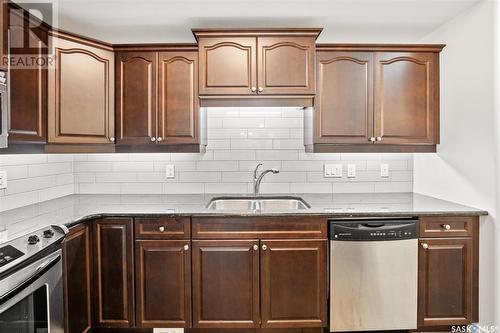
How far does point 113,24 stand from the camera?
8.72ft

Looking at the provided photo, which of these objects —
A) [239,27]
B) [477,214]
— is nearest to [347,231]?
[477,214]

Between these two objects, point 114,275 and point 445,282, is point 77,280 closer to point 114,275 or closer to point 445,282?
point 114,275

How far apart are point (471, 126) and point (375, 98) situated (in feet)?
2.22

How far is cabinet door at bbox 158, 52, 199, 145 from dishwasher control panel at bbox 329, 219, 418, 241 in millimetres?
1240

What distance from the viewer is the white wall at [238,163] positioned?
3076 millimetres

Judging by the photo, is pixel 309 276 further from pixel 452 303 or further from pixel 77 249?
pixel 77 249

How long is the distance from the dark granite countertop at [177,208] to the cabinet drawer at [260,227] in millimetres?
48

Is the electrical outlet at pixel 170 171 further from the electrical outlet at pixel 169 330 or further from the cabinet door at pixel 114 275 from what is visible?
the electrical outlet at pixel 169 330

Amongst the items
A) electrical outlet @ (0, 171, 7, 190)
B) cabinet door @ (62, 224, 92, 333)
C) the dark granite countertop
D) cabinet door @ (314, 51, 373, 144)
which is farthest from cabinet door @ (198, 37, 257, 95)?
electrical outlet @ (0, 171, 7, 190)

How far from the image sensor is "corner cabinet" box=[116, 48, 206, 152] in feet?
8.91

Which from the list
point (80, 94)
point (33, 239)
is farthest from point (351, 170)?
point (33, 239)

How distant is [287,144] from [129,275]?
5.36ft

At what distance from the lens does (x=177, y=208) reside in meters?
2.48

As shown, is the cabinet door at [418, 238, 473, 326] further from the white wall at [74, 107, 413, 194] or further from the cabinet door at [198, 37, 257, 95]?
the cabinet door at [198, 37, 257, 95]
